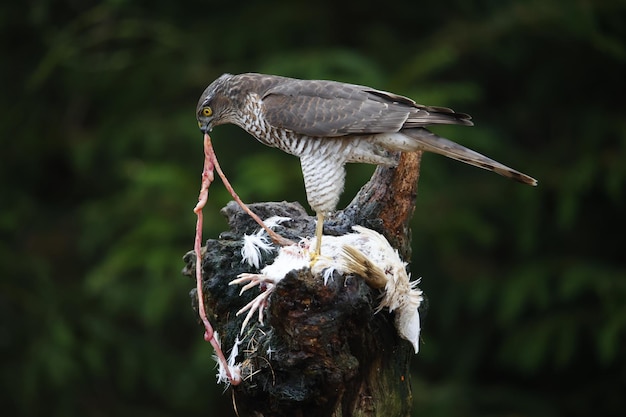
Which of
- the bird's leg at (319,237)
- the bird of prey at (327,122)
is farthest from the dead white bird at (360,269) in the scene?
the bird of prey at (327,122)

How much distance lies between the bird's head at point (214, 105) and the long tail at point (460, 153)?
0.83 m

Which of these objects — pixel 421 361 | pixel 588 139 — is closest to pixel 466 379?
pixel 421 361

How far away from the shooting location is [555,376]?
771 cm

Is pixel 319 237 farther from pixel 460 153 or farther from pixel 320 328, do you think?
pixel 460 153

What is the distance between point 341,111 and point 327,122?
3.5 inches

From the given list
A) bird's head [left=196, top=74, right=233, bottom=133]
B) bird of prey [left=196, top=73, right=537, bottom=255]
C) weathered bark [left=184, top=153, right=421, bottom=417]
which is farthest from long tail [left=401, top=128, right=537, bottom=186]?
bird's head [left=196, top=74, right=233, bottom=133]

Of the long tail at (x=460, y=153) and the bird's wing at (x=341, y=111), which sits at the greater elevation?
the bird's wing at (x=341, y=111)

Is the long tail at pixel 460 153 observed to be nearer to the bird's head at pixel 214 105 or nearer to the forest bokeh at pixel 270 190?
the bird's head at pixel 214 105

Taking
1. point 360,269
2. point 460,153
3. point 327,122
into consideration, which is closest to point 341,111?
A: point 327,122

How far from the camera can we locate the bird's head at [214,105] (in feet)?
13.4

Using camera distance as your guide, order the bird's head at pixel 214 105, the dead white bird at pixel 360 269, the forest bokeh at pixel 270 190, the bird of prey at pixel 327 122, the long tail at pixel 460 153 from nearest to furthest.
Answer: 1. the dead white bird at pixel 360 269
2. the long tail at pixel 460 153
3. the bird of prey at pixel 327 122
4. the bird's head at pixel 214 105
5. the forest bokeh at pixel 270 190

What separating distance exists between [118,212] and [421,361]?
289cm

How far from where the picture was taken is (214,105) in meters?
4.10

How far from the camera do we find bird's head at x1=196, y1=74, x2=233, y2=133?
4086 mm
